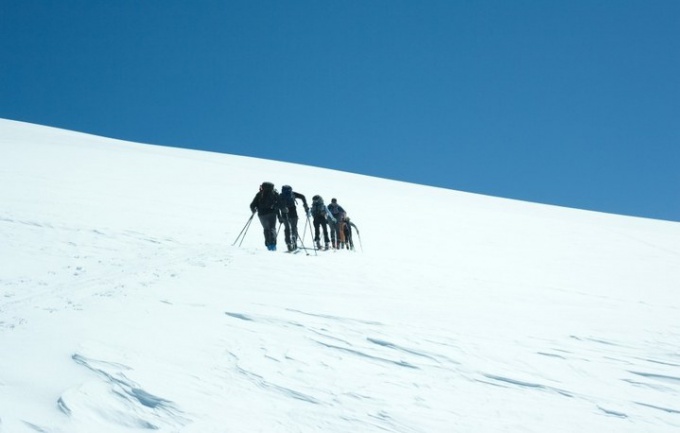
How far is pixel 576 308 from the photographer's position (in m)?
8.38

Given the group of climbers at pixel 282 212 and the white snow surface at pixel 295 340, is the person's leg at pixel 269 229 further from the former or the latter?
the white snow surface at pixel 295 340

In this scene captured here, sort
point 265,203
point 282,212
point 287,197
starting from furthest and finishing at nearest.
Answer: point 287,197
point 282,212
point 265,203

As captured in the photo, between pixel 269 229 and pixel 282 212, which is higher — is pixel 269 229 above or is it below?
below

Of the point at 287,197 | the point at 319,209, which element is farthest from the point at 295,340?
the point at 319,209

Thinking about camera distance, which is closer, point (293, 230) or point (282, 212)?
point (282, 212)

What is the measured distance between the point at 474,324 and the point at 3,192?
41.7ft

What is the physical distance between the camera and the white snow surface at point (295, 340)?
4.05 meters

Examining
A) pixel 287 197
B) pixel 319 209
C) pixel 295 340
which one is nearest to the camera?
pixel 295 340

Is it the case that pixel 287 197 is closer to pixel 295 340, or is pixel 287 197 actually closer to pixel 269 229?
pixel 269 229

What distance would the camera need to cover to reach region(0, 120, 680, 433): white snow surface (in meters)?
4.05

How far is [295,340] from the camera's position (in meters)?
5.43

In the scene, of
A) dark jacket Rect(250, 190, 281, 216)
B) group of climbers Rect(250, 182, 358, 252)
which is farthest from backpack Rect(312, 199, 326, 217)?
dark jacket Rect(250, 190, 281, 216)

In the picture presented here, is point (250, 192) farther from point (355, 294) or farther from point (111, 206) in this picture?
point (355, 294)

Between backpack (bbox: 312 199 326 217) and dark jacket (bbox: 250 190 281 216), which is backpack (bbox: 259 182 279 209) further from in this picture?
backpack (bbox: 312 199 326 217)
